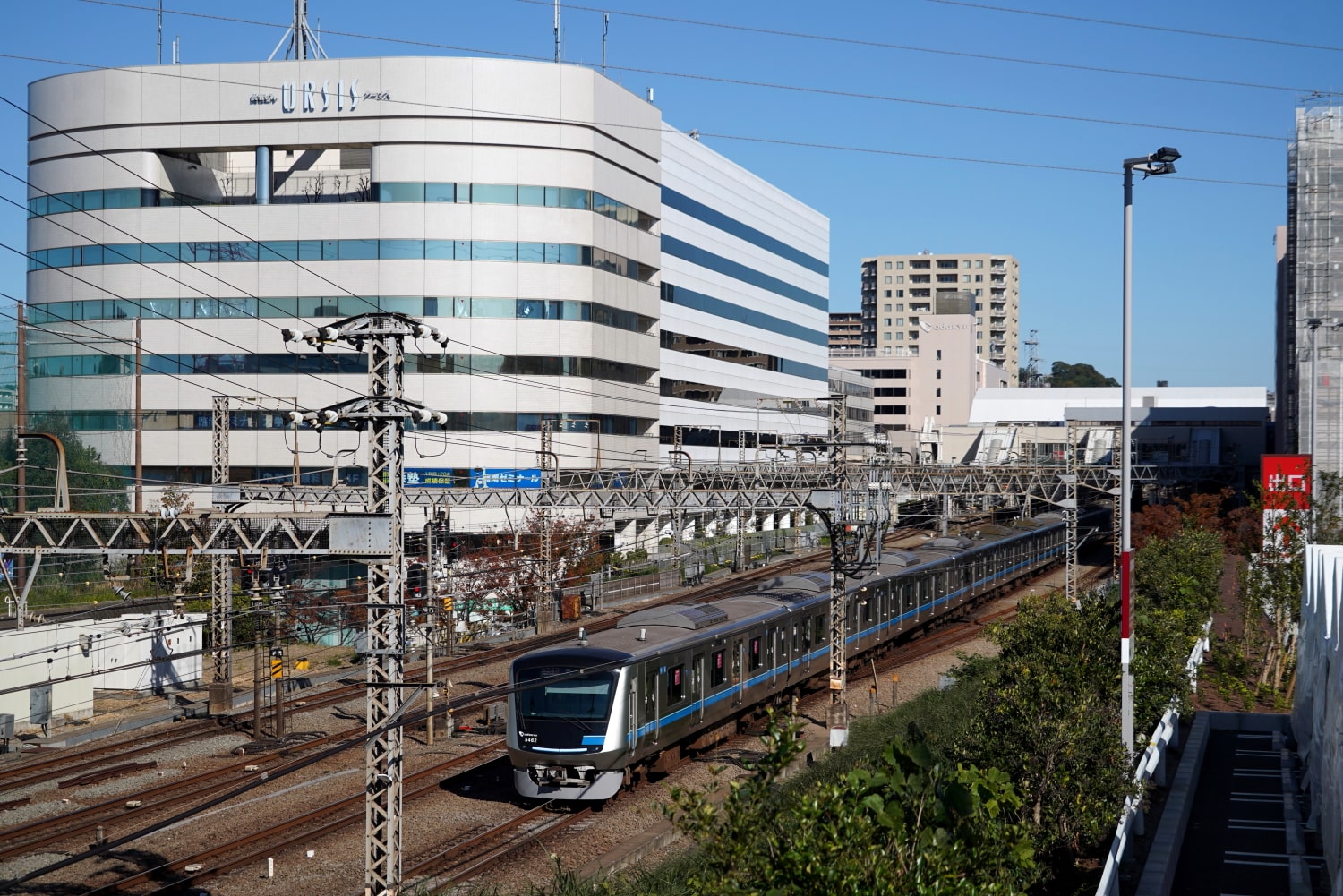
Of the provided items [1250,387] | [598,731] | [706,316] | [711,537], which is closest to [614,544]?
[711,537]

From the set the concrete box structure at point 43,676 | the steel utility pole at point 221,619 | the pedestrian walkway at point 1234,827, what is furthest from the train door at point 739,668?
the concrete box structure at point 43,676

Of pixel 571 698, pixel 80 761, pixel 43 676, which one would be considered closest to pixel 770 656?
pixel 571 698

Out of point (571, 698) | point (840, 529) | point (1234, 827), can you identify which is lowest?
point (1234, 827)

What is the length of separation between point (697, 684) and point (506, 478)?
2851cm

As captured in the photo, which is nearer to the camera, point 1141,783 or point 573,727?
point 1141,783

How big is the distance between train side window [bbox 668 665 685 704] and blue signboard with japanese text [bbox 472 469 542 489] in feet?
89.2

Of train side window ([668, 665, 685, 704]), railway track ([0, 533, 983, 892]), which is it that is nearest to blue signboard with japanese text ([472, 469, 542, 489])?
railway track ([0, 533, 983, 892])

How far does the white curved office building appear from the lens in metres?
52.0

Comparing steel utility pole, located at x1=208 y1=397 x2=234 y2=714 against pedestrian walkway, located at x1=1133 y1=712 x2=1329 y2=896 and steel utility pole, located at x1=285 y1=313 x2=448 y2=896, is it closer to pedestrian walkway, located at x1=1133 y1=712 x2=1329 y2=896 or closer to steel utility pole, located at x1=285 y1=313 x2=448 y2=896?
steel utility pole, located at x1=285 y1=313 x2=448 y2=896

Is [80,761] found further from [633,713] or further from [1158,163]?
[1158,163]

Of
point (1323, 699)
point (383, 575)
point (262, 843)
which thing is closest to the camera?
point (383, 575)

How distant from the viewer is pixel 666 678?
20.6m

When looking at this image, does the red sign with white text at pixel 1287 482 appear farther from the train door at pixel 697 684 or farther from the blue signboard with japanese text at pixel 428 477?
the blue signboard with japanese text at pixel 428 477

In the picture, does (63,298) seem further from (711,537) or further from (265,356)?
(711,537)
